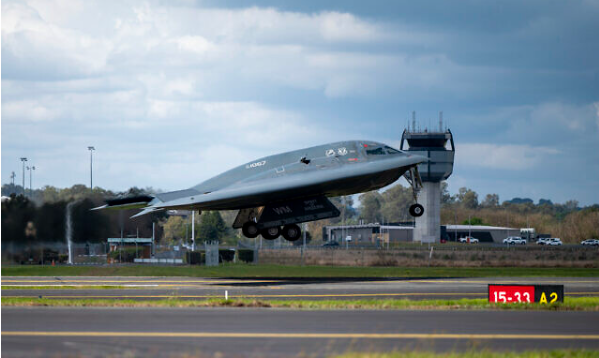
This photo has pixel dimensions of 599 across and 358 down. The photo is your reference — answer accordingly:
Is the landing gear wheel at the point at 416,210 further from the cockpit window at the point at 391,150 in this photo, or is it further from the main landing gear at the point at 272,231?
the main landing gear at the point at 272,231

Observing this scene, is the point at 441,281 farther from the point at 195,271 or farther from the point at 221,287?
the point at 195,271

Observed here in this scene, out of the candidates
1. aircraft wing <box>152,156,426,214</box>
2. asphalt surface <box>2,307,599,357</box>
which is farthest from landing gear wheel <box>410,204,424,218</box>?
asphalt surface <box>2,307,599,357</box>

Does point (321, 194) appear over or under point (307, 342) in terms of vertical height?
over

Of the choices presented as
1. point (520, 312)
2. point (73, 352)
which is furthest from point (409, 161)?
point (73, 352)

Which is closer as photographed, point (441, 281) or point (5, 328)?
point (5, 328)

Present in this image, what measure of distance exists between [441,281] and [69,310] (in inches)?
834

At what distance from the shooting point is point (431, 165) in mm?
120188

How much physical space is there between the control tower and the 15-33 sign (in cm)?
8988

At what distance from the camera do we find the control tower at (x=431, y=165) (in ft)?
389

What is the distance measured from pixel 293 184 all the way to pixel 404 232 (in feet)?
349

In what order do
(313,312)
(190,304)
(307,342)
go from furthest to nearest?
(190,304) < (313,312) < (307,342)

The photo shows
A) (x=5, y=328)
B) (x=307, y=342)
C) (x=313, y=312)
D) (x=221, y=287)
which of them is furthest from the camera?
(x=221, y=287)

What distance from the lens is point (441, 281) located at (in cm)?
3816

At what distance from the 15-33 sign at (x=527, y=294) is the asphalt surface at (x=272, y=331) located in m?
1.76
